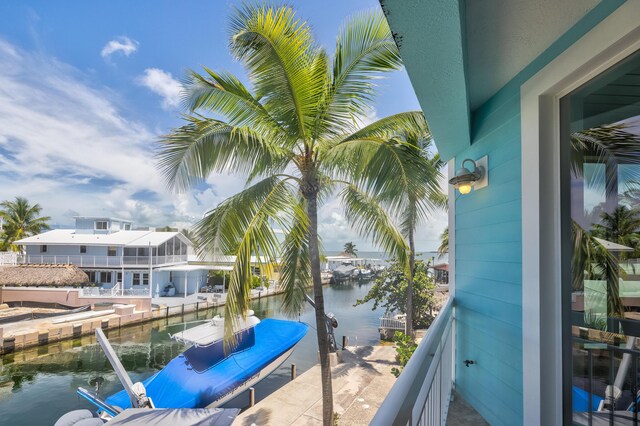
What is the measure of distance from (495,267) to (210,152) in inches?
160

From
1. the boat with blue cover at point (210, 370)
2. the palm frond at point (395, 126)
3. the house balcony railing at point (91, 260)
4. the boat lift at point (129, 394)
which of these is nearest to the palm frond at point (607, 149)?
the palm frond at point (395, 126)

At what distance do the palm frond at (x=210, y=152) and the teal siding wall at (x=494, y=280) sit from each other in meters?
3.15

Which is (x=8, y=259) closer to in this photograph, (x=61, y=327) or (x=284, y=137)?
(x=61, y=327)

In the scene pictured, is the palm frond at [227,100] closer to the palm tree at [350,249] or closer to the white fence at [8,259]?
the white fence at [8,259]

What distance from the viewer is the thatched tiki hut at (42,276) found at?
1867 centimetres

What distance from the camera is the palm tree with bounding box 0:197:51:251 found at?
29.5 meters

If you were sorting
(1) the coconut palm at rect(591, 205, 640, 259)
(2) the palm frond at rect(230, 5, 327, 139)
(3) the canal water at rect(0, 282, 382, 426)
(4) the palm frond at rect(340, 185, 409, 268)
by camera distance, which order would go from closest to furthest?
(1) the coconut palm at rect(591, 205, 640, 259) < (2) the palm frond at rect(230, 5, 327, 139) < (4) the palm frond at rect(340, 185, 409, 268) < (3) the canal water at rect(0, 282, 382, 426)

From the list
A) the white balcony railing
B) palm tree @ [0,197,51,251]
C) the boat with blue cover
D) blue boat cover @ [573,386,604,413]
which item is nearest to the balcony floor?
blue boat cover @ [573,386,604,413]

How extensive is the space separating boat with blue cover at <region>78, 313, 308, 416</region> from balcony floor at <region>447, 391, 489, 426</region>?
458 cm

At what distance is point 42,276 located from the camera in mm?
18859

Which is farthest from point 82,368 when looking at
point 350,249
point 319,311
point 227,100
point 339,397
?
point 350,249

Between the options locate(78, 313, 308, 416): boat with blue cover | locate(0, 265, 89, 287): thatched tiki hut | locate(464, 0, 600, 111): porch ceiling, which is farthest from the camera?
locate(0, 265, 89, 287): thatched tiki hut

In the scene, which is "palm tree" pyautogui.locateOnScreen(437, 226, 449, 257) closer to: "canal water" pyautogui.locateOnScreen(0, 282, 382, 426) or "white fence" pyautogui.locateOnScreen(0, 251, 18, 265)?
"canal water" pyautogui.locateOnScreen(0, 282, 382, 426)

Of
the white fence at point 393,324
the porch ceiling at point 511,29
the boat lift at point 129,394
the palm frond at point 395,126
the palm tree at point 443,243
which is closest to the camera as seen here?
the porch ceiling at point 511,29
